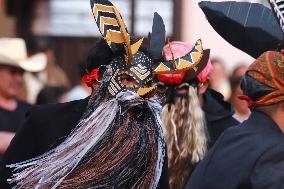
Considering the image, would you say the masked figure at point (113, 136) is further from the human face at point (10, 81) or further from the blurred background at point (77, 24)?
the blurred background at point (77, 24)

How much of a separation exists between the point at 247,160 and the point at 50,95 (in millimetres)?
5220

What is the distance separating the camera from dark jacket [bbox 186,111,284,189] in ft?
12.1

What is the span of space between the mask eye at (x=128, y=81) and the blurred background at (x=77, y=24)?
8.94 metres

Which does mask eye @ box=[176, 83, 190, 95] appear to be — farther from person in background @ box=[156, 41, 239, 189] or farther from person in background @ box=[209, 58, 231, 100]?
person in background @ box=[209, 58, 231, 100]

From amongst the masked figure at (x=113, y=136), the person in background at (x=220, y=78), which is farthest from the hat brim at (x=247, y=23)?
the person in background at (x=220, y=78)

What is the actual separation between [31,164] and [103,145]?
0.98 ft

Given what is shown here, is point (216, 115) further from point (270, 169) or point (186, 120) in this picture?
point (270, 169)

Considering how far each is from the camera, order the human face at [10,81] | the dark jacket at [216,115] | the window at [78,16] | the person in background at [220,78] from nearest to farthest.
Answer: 1. the dark jacket at [216,115]
2. the human face at [10,81]
3. the person in background at [220,78]
4. the window at [78,16]

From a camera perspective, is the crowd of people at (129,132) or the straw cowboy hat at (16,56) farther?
the straw cowboy hat at (16,56)

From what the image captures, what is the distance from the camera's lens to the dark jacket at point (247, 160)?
368cm

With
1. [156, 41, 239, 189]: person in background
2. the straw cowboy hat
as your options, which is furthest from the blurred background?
[156, 41, 239, 189]: person in background

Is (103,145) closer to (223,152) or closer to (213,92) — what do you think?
(223,152)

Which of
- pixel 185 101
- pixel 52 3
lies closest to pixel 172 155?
pixel 185 101

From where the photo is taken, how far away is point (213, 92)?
564 cm
